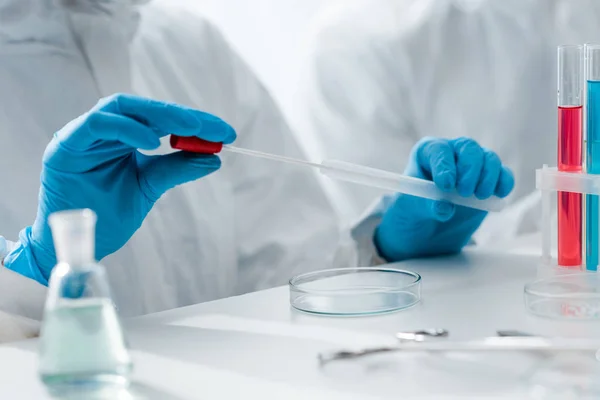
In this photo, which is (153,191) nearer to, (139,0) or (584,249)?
(139,0)

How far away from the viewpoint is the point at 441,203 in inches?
54.4

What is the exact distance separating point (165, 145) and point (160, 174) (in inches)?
12.3

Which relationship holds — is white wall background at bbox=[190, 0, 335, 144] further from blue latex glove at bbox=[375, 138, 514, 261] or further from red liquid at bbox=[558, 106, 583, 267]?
red liquid at bbox=[558, 106, 583, 267]

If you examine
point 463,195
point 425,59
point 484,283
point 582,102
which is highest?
point 425,59

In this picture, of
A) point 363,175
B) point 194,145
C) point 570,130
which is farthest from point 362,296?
point 570,130

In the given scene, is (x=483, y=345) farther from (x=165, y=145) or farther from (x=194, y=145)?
(x=165, y=145)

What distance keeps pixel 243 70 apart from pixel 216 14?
0.46 ft

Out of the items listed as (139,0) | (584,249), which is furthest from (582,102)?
(139,0)

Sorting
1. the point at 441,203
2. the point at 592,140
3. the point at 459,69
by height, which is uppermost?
the point at 459,69

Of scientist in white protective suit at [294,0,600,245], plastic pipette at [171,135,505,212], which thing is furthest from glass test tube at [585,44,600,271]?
scientist in white protective suit at [294,0,600,245]

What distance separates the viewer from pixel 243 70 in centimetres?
163

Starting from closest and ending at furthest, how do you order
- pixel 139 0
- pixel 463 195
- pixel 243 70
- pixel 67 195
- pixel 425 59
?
pixel 67 195, pixel 463 195, pixel 139 0, pixel 243 70, pixel 425 59

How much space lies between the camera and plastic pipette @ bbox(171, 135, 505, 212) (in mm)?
1174

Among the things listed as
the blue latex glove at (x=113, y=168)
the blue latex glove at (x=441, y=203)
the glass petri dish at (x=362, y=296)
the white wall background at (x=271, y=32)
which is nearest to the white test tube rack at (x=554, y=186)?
the blue latex glove at (x=441, y=203)
